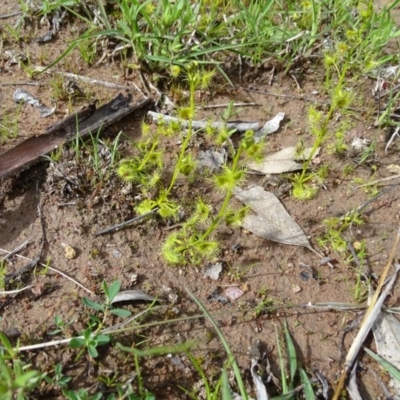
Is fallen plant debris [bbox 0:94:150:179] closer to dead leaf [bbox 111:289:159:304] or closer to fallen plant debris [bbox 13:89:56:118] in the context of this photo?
fallen plant debris [bbox 13:89:56:118]

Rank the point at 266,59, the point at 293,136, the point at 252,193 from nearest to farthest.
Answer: the point at 252,193
the point at 293,136
the point at 266,59

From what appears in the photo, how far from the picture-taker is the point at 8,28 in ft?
10.0

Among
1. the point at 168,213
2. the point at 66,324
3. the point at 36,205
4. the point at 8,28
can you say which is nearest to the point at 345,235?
the point at 168,213

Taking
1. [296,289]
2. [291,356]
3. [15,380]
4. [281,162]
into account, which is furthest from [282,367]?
[281,162]

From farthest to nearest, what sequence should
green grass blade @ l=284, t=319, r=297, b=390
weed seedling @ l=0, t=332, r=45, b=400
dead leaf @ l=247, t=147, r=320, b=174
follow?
dead leaf @ l=247, t=147, r=320, b=174 < green grass blade @ l=284, t=319, r=297, b=390 < weed seedling @ l=0, t=332, r=45, b=400

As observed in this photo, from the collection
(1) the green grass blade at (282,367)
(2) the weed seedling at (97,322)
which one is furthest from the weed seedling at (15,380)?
(1) the green grass blade at (282,367)

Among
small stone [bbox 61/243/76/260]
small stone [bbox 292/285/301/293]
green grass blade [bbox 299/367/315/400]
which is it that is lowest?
green grass blade [bbox 299/367/315/400]

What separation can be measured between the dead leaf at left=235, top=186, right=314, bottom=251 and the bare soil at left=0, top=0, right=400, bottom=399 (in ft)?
0.14

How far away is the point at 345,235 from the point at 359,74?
1217 millimetres

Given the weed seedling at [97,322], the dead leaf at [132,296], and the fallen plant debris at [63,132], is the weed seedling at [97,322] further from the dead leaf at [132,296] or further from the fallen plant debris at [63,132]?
the fallen plant debris at [63,132]

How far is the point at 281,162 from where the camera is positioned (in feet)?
8.85

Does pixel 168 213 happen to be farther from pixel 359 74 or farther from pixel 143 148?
pixel 359 74

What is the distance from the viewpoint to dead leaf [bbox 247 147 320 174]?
2670mm

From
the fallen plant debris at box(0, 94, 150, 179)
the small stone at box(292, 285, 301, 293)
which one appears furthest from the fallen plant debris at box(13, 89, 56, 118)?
the small stone at box(292, 285, 301, 293)
